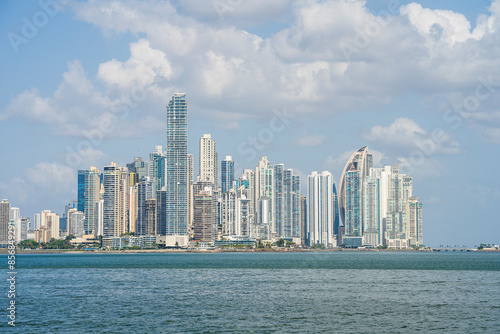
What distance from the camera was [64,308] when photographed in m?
67.8

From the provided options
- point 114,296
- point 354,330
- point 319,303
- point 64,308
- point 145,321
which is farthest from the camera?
point 114,296

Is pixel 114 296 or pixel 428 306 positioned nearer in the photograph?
pixel 428 306

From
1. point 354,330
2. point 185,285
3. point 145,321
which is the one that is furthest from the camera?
point 185,285

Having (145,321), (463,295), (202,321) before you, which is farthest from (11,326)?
(463,295)

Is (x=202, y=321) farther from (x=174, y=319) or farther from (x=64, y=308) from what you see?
(x=64, y=308)

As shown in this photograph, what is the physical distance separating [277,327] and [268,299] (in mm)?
20704

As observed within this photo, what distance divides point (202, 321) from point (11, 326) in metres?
16.8

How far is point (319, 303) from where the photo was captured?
73.0 metres

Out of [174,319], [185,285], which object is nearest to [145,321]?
[174,319]

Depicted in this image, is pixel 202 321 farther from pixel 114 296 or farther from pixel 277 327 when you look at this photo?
pixel 114 296

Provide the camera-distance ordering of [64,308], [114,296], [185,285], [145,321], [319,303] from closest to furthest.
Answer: [145,321]
[64,308]
[319,303]
[114,296]
[185,285]

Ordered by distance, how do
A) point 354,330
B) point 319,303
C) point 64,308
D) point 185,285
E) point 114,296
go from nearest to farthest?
1. point 354,330
2. point 64,308
3. point 319,303
4. point 114,296
5. point 185,285

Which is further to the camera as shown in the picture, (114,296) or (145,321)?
(114,296)

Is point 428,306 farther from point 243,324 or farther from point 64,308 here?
point 64,308
